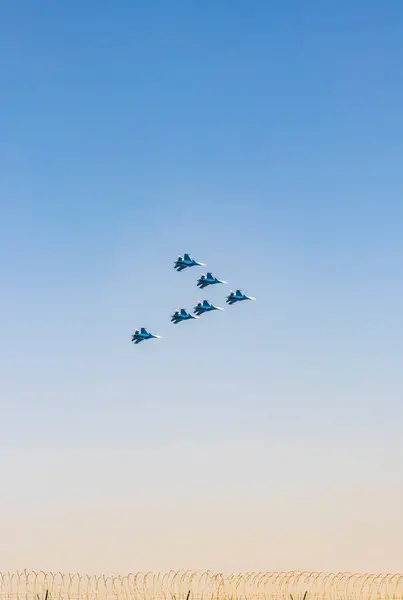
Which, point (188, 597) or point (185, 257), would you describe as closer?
point (188, 597)

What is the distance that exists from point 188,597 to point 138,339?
77772mm

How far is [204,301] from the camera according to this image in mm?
160125

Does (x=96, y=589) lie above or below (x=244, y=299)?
below

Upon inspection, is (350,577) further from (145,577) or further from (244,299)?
(244,299)

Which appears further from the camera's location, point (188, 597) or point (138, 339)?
point (138, 339)

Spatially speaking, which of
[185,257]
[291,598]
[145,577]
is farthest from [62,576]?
Result: [185,257]

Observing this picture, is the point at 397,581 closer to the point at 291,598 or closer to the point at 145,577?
the point at 291,598

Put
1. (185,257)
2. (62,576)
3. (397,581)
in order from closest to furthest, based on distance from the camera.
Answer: (62,576)
(397,581)
(185,257)

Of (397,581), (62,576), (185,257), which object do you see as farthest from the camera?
(185,257)

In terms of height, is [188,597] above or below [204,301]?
below

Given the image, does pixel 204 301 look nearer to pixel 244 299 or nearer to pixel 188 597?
pixel 244 299

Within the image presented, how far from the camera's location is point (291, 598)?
88.4m

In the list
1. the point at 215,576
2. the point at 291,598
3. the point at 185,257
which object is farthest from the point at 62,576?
the point at 185,257

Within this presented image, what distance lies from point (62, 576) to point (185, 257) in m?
81.4
